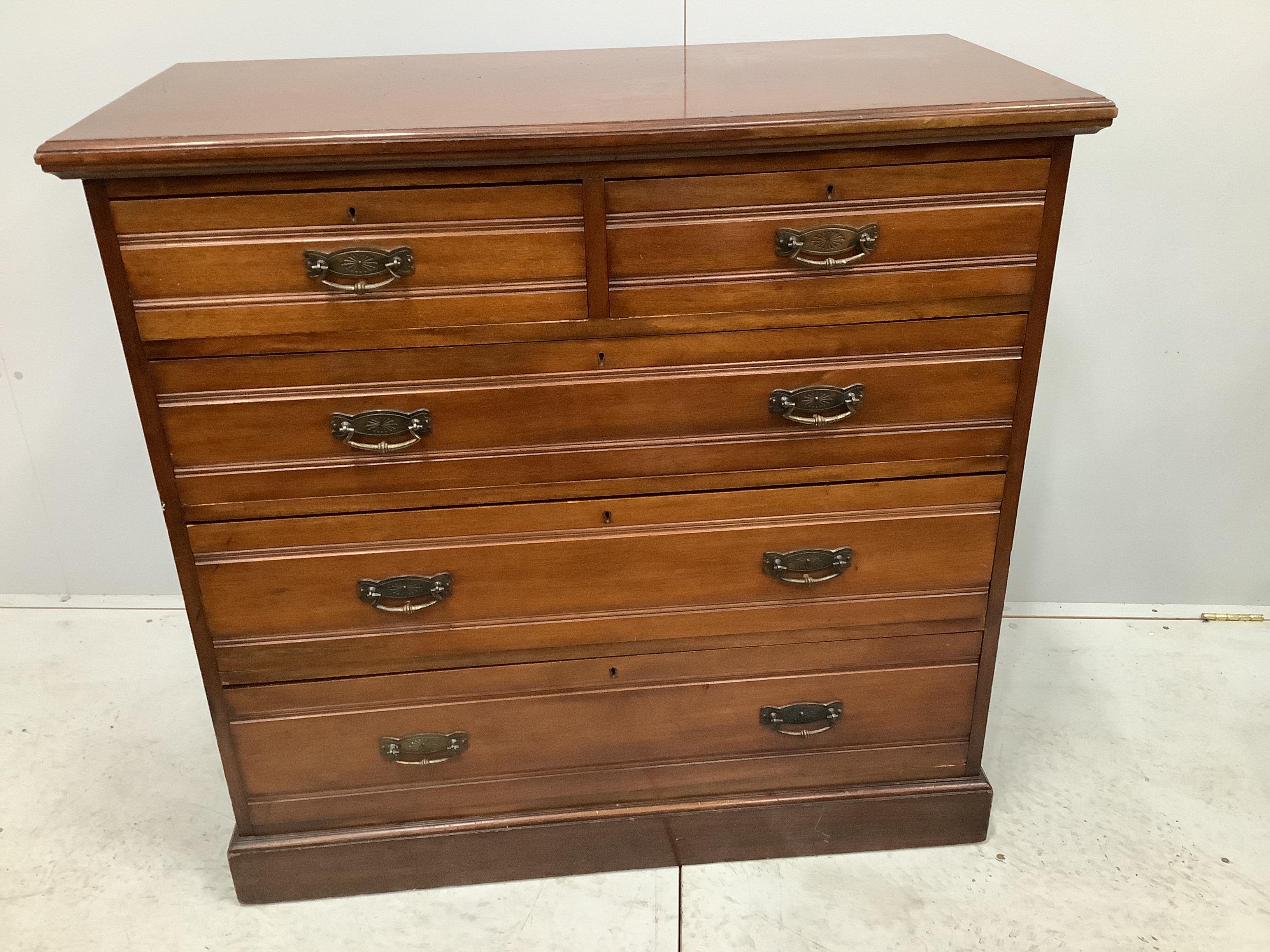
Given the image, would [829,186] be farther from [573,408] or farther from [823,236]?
[573,408]

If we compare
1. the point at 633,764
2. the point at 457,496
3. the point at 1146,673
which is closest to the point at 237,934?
the point at 633,764

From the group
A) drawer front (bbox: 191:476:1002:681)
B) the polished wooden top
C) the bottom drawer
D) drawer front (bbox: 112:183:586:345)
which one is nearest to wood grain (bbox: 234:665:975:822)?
the bottom drawer

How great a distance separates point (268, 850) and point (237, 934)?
0.47 feet

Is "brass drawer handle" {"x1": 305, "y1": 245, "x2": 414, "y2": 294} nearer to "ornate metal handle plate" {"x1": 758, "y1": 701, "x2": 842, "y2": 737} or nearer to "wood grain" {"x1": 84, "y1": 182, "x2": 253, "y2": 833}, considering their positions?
"wood grain" {"x1": 84, "y1": 182, "x2": 253, "y2": 833}

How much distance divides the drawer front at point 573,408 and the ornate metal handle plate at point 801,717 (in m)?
0.45

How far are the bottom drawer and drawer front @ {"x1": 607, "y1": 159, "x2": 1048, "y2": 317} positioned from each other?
61 cm

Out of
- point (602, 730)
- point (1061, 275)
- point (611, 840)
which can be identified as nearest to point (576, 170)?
point (602, 730)

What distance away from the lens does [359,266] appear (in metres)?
1.50

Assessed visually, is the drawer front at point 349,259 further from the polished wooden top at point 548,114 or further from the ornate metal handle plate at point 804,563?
the ornate metal handle plate at point 804,563

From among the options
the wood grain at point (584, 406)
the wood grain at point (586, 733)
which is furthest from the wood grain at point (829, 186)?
the wood grain at point (586, 733)

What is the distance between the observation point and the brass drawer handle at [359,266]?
1487 mm

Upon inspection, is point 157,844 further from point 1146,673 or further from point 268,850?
point 1146,673

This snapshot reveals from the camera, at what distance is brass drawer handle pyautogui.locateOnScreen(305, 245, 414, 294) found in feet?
4.88

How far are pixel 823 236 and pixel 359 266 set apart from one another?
2.11 ft
